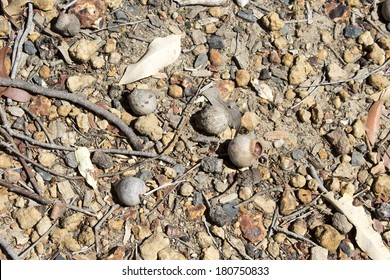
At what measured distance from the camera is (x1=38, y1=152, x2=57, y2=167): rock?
9.57 feet

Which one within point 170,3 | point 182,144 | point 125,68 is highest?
point 170,3

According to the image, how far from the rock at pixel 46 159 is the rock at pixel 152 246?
2.16 feet

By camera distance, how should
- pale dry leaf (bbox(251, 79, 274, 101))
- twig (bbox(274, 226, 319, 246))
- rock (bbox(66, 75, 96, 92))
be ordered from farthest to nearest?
pale dry leaf (bbox(251, 79, 274, 101)) → rock (bbox(66, 75, 96, 92)) → twig (bbox(274, 226, 319, 246))

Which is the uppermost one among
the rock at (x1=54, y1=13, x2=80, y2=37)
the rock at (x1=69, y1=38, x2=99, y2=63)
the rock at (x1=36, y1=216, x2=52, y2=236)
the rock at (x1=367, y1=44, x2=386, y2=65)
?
the rock at (x1=54, y1=13, x2=80, y2=37)

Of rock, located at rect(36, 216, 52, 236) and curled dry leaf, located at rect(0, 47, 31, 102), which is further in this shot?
curled dry leaf, located at rect(0, 47, 31, 102)

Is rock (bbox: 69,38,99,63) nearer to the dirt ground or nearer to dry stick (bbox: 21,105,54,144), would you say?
the dirt ground

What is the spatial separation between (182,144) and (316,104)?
797 mm

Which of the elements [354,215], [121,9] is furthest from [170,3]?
[354,215]

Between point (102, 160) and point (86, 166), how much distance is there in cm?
9

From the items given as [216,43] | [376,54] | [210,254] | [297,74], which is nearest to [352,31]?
[376,54]

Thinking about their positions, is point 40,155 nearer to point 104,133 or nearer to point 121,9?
point 104,133

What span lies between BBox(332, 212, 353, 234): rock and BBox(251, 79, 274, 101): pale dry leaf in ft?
2.44

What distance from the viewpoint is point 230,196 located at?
295cm

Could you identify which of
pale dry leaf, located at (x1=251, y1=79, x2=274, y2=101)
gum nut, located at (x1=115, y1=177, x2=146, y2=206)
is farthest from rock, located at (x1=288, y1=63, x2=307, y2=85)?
gum nut, located at (x1=115, y1=177, x2=146, y2=206)
